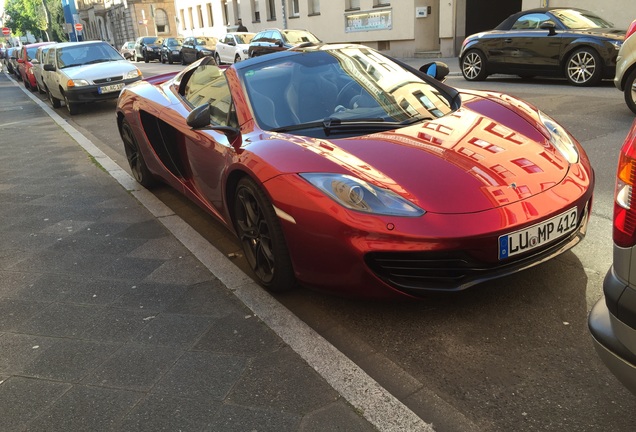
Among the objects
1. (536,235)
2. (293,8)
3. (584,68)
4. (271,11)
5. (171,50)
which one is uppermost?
(293,8)

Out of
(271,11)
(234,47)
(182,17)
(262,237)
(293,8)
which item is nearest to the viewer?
(262,237)

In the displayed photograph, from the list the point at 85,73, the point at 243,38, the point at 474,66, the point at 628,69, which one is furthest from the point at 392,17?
the point at 628,69

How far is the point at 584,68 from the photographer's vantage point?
10203 mm

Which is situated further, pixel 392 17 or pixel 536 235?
pixel 392 17

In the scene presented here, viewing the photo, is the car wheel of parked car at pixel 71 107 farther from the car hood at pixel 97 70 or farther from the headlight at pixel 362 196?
the headlight at pixel 362 196

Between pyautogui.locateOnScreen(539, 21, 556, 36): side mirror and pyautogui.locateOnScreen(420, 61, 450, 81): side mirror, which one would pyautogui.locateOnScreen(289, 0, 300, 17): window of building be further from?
pyautogui.locateOnScreen(420, 61, 450, 81): side mirror

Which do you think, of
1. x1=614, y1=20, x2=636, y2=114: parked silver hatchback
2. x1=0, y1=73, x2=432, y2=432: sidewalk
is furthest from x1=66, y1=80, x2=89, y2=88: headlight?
x1=614, y1=20, x2=636, y2=114: parked silver hatchback

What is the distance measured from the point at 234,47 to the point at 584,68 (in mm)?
17083

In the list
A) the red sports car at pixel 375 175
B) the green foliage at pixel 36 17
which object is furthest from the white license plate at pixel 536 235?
the green foliage at pixel 36 17

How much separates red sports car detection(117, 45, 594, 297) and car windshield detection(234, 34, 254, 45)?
2126cm

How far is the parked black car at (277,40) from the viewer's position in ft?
69.1

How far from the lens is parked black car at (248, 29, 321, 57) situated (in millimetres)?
21047

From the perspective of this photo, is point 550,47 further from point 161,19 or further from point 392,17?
point 161,19

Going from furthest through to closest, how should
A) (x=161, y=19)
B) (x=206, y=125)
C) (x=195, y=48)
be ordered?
(x=161, y=19) → (x=195, y=48) → (x=206, y=125)
